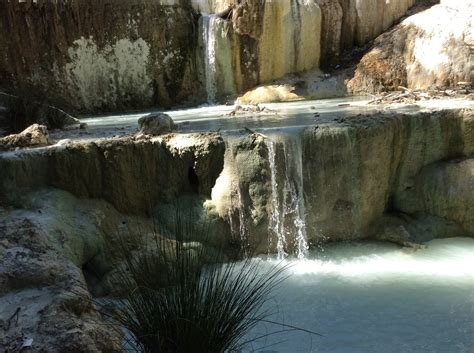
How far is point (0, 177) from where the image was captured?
457 centimetres

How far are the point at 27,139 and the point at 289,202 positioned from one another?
275 cm

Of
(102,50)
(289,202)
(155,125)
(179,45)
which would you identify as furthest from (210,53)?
(289,202)

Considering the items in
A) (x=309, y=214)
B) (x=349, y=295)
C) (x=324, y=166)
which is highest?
(x=324, y=166)

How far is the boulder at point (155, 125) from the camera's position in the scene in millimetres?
5477

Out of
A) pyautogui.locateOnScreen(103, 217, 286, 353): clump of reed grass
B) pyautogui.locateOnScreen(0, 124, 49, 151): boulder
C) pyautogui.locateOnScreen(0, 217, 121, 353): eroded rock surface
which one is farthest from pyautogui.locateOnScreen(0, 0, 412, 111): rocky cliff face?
pyautogui.locateOnScreen(103, 217, 286, 353): clump of reed grass

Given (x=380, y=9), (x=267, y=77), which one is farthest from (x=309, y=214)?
(x=380, y=9)

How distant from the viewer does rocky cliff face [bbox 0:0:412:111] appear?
9391 mm

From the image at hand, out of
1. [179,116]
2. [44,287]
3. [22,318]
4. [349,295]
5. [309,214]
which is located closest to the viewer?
[22,318]

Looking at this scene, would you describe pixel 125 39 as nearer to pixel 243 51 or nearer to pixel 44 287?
pixel 243 51

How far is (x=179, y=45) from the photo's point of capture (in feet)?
33.5

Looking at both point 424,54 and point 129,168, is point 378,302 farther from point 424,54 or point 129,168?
point 424,54

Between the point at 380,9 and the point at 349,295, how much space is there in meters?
8.21

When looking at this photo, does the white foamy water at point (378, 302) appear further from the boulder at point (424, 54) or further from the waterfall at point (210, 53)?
the waterfall at point (210, 53)

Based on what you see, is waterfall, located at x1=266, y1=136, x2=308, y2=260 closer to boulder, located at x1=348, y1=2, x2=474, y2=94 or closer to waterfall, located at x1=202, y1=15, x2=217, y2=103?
boulder, located at x1=348, y1=2, x2=474, y2=94
